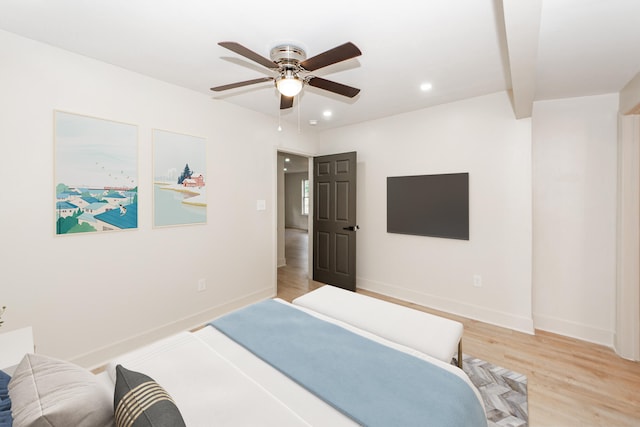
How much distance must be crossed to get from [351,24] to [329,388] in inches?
82.2

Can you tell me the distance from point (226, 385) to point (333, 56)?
1799 mm

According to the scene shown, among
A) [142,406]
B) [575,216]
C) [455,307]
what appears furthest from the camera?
[455,307]

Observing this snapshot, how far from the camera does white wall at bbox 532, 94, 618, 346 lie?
264 cm

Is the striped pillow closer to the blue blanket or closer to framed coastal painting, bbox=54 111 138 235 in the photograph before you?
the blue blanket

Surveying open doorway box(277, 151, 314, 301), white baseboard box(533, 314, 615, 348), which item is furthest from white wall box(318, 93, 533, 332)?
open doorway box(277, 151, 314, 301)

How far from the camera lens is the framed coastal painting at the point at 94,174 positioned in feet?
6.89

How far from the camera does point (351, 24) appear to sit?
5.79 ft

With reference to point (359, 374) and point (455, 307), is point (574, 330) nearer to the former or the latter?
point (455, 307)

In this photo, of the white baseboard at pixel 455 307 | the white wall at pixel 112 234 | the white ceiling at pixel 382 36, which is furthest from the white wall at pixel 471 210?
the white wall at pixel 112 234

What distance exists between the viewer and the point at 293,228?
1126 cm

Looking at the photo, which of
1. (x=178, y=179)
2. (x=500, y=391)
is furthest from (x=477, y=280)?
(x=178, y=179)

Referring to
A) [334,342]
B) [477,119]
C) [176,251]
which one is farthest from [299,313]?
[477,119]

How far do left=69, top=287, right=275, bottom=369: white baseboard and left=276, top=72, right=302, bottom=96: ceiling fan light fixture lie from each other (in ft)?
8.18

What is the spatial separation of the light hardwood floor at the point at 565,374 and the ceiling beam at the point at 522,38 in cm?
228
